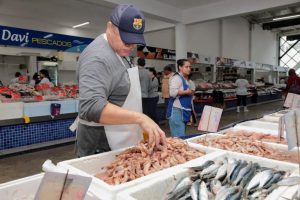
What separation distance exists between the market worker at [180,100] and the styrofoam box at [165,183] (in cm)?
262

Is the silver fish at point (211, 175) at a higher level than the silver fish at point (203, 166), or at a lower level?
lower

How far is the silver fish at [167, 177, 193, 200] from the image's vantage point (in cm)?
137

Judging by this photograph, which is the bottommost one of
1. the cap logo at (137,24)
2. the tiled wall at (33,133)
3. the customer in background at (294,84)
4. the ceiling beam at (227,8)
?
the tiled wall at (33,133)

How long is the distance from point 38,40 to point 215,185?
34.9 ft

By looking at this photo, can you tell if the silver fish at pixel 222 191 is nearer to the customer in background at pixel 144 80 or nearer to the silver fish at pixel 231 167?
the silver fish at pixel 231 167

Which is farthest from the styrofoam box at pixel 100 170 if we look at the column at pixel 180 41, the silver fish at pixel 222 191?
the column at pixel 180 41

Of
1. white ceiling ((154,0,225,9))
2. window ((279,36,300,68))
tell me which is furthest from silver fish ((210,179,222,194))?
window ((279,36,300,68))

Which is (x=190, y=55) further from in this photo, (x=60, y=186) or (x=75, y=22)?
(x=60, y=186)

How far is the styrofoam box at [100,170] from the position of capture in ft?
4.40

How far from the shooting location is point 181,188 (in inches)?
55.3

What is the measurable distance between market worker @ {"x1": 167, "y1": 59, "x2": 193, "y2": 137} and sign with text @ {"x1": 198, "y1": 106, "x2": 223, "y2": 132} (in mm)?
1727

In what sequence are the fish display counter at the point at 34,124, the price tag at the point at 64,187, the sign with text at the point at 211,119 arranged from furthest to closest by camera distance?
the fish display counter at the point at 34,124
the sign with text at the point at 211,119
the price tag at the point at 64,187

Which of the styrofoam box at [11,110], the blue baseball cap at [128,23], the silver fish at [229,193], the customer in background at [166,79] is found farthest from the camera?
the customer in background at [166,79]

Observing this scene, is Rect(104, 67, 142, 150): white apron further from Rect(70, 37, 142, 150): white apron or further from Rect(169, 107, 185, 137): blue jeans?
Rect(169, 107, 185, 137): blue jeans
